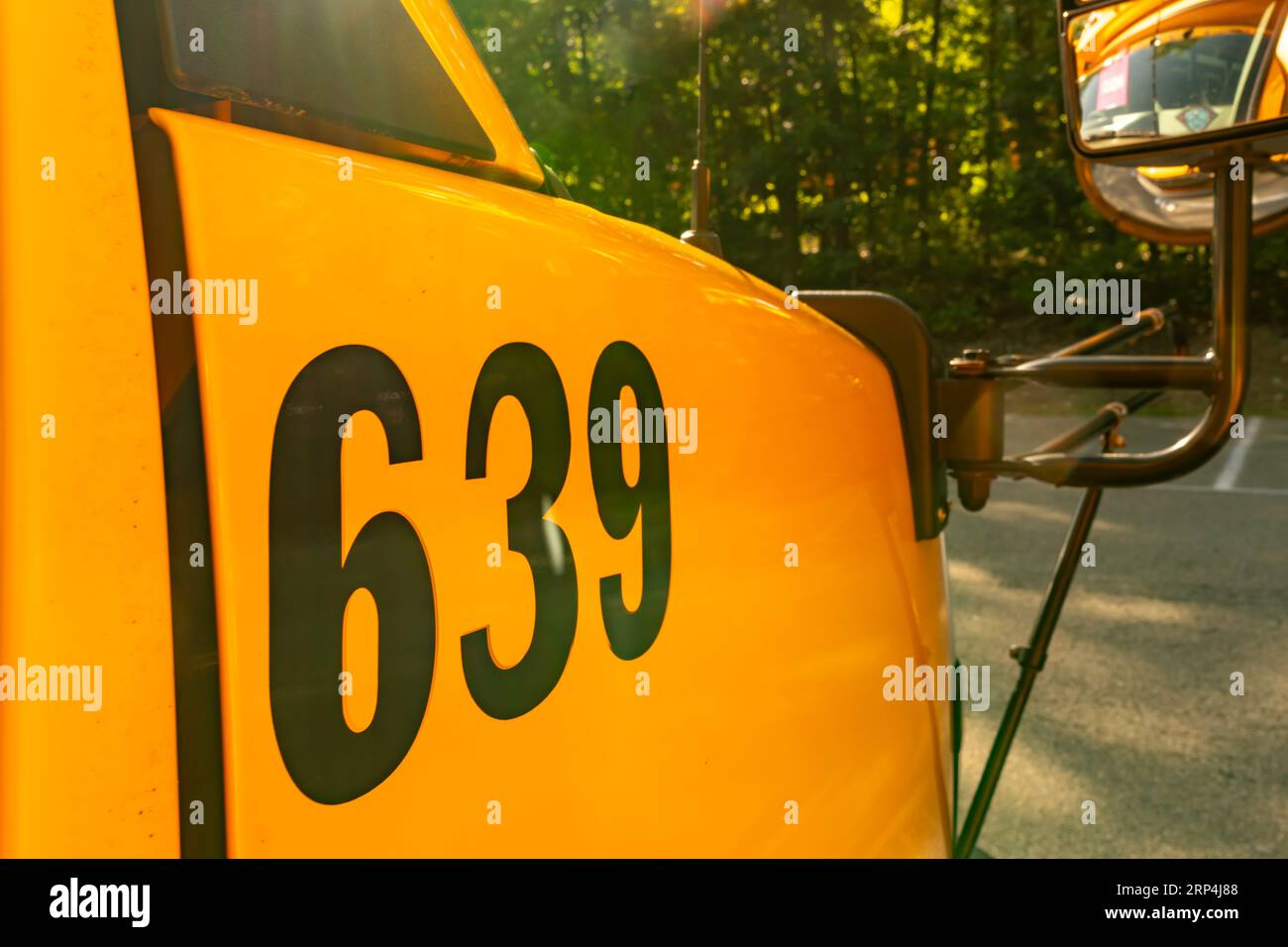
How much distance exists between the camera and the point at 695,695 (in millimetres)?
1167

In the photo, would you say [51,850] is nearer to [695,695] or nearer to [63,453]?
[63,453]

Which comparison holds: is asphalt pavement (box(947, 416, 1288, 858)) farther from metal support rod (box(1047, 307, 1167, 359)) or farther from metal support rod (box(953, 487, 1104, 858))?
metal support rod (box(1047, 307, 1167, 359))

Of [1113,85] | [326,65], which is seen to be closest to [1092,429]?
[1113,85]

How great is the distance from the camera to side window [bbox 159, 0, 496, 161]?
828 mm

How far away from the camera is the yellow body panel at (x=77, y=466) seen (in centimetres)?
67

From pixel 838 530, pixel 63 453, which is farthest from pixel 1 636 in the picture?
→ pixel 838 530

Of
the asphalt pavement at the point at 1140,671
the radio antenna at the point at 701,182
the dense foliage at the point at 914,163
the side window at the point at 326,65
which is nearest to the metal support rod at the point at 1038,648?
the radio antenna at the point at 701,182

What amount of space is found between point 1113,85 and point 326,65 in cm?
130

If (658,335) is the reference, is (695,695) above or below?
below

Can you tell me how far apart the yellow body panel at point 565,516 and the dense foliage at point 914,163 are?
56.9 ft

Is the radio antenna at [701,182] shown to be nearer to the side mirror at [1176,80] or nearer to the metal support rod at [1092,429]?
the side mirror at [1176,80]

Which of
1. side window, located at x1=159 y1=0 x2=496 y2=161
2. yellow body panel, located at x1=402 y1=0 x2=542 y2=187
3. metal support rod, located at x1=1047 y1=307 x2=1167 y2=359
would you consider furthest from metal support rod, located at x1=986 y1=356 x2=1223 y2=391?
side window, located at x1=159 y1=0 x2=496 y2=161

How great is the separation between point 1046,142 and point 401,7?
2094 cm
